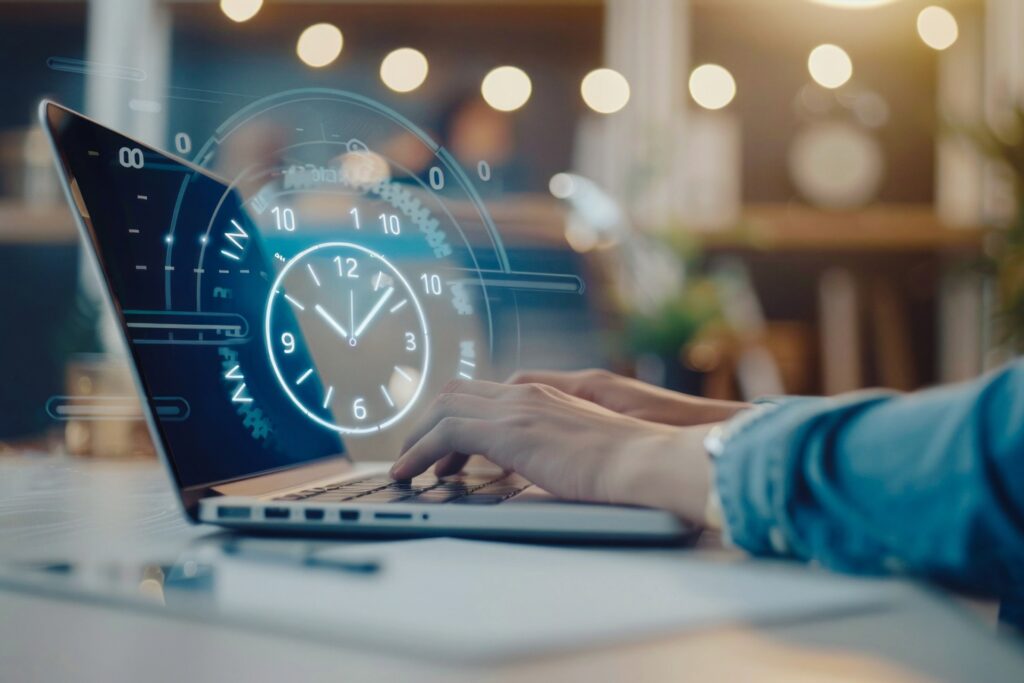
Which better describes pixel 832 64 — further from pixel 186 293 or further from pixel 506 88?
pixel 186 293

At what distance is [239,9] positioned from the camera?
2.18m

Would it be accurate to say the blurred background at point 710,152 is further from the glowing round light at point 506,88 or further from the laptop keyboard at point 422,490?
the laptop keyboard at point 422,490

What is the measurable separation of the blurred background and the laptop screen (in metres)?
1.38

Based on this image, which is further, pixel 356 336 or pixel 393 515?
pixel 356 336

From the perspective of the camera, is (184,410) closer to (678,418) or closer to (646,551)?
(646,551)

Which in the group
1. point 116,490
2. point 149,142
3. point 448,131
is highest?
point 448,131

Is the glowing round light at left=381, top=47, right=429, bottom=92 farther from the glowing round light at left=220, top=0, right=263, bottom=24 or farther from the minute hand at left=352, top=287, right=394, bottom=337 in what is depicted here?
the minute hand at left=352, top=287, right=394, bottom=337

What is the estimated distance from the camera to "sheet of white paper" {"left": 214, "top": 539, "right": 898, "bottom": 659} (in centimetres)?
31

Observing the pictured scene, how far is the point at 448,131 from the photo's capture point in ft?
7.79

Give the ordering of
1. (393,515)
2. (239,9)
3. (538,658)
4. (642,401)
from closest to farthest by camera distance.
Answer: (538,658) < (393,515) < (642,401) < (239,9)

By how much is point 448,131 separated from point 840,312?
3.78 feet

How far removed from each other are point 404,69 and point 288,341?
2.08 meters

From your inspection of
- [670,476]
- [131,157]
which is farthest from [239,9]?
[670,476]

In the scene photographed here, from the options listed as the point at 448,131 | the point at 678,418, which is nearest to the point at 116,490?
the point at 678,418
